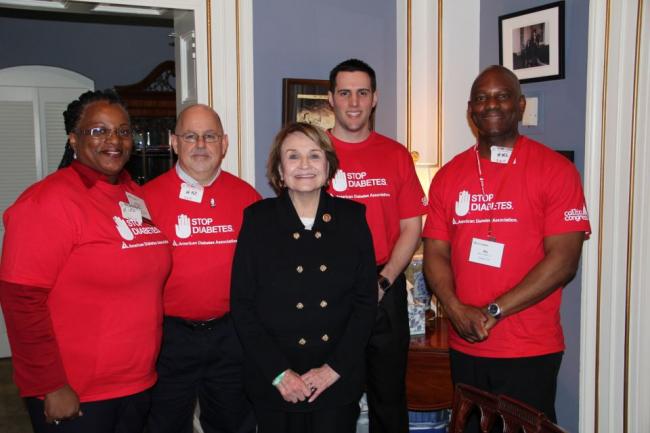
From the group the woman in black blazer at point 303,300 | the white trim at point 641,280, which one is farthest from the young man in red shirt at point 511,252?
the white trim at point 641,280

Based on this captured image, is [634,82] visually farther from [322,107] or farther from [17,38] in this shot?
[17,38]

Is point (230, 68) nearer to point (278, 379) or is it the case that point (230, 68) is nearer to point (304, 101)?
point (304, 101)

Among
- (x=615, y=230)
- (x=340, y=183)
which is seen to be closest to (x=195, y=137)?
(x=340, y=183)

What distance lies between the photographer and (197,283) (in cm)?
227

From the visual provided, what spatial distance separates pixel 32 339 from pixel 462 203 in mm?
1466

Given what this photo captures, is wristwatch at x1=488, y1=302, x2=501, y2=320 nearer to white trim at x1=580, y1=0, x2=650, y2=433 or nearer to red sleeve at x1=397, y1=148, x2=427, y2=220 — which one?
red sleeve at x1=397, y1=148, x2=427, y2=220

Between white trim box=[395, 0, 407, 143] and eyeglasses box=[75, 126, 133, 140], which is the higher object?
white trim box=[395, 0, 407, 143]

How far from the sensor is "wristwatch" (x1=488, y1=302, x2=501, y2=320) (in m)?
2.14

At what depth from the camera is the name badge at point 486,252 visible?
2213mm

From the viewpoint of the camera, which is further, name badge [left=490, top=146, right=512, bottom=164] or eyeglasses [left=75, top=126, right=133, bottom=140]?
name badge [left=490, top=146, right=512, bottom=164]

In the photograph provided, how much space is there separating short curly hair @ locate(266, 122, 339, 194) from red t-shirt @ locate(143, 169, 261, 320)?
286 millimetres

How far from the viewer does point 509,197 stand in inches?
87.4

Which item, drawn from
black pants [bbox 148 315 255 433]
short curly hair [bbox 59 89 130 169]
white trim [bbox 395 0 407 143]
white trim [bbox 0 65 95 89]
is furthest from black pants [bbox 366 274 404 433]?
white trim [bbox 0 65 95 89]

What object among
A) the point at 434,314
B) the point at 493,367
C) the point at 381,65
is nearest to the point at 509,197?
the point at 493,367
